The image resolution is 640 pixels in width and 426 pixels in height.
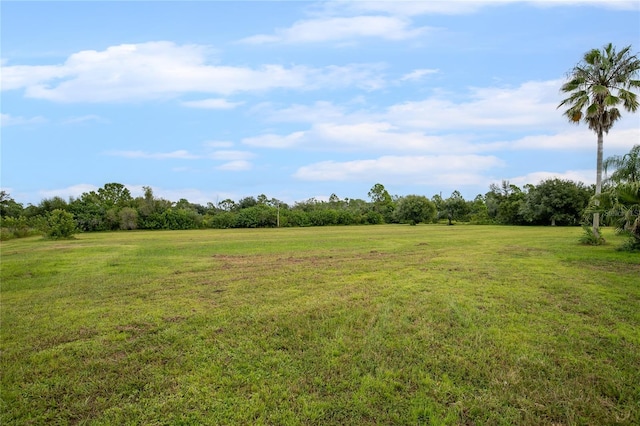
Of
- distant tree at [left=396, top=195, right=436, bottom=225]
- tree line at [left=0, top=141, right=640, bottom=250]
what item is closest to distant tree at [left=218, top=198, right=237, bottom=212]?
tree line at [left=0, top=141, right=640, bottom=250]

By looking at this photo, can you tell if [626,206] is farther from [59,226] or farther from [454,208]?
[454,208]

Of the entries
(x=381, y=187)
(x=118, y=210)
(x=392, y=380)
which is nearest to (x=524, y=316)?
(x=392, y=380)

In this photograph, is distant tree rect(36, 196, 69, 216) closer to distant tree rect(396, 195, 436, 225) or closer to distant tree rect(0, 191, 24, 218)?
distant tree rect(0, 191, 24, 218)

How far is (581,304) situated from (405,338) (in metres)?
4.29

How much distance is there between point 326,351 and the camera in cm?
504

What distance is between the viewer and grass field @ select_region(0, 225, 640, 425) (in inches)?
148

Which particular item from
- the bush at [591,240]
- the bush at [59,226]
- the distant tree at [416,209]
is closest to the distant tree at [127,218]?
the bush at [59,226]

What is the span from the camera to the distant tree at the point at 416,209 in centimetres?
6053

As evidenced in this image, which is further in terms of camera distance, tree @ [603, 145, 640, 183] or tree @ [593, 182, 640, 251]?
tree @ [603, 145, 640, 183]

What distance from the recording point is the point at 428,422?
11.6 ft

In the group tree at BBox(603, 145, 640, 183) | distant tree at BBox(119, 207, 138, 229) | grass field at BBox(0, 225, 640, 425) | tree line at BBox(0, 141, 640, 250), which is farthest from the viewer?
distant tree at BBox(119, 207, 138, 229)

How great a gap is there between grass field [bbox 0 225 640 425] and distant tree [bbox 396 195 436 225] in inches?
2037

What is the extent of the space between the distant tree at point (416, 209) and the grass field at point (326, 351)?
51749 mm

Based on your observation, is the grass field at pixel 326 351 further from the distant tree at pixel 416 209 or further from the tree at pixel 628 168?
the distant tree at pixel 416 209
